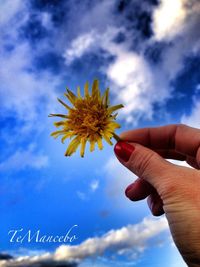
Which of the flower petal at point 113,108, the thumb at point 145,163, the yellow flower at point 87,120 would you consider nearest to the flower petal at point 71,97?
the yellow flower at point 87,120

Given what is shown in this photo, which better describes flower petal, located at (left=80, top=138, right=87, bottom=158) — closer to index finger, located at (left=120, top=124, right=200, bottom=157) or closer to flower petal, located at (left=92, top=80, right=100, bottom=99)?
flower petal, located at (left=92, top=80, right=100, bottom=99)

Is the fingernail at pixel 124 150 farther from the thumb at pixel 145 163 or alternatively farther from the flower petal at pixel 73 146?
the flower petal at pixel 73 146

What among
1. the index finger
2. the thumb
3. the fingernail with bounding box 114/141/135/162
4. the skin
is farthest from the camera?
the index finger

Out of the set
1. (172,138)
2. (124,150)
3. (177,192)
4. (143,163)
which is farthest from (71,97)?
(172,138)

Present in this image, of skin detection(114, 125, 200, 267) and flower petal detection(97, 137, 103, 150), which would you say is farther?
flower petal detection(97, 137, 103, 150)

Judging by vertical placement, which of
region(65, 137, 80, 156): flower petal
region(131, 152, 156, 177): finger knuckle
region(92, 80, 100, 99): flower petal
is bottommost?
region(131, 152, 156, 177): finger knuckle

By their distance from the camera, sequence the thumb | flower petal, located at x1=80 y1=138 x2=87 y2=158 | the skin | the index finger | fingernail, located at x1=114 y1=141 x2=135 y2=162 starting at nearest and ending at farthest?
the skin, the thumb, fingernail, located at x1=114 y1=141 x2=135 y2=162, flower petal, located at x1=80 y1=138 x2=87 y2=158, the index finger

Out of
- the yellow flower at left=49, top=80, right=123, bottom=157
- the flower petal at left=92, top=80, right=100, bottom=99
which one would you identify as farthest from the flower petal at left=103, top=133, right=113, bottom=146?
the flower petal at left=92, top=80, right=100, bottom=99

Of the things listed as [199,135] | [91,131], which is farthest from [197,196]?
[199,135]

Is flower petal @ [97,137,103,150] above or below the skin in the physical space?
above
